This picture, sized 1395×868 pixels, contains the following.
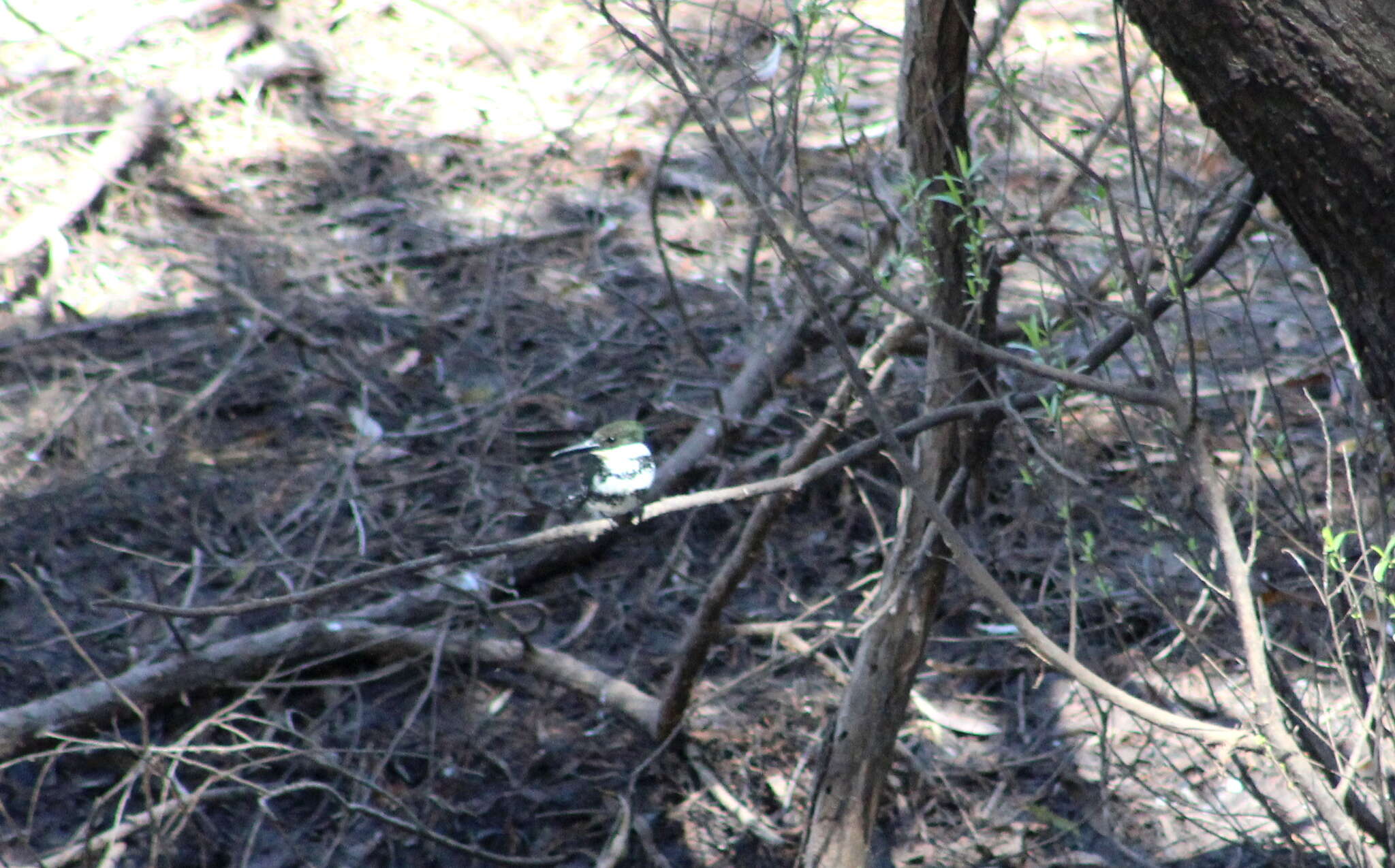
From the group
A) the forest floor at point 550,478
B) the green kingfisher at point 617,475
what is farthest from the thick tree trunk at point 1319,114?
the green kingfisher at point 617,475

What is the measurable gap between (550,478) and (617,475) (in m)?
2.00

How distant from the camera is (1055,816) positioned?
4008 mm

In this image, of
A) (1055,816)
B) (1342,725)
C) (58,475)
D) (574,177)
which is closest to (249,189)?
(574,177)

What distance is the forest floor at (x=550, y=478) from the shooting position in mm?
3779

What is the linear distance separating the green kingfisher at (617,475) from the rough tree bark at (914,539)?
0.70 metres

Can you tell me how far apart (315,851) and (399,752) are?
438 mm

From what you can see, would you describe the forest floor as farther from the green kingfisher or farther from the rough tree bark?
the green kingfisher

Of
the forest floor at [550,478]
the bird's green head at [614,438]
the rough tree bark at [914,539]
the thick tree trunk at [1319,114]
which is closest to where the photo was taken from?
the thick tree trunk at [1319,114]

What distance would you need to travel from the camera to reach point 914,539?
3.34 meters

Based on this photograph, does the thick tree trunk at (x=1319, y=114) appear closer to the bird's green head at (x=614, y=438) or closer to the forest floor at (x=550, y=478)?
the forest floor at (x=550, y=478)

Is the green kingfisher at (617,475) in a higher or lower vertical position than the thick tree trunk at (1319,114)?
lower

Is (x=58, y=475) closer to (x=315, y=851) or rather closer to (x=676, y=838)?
(x=315, y=851)

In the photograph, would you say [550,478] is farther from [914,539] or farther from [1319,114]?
[1319,114]

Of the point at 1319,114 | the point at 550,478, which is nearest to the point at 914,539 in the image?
the point at 1319,114
